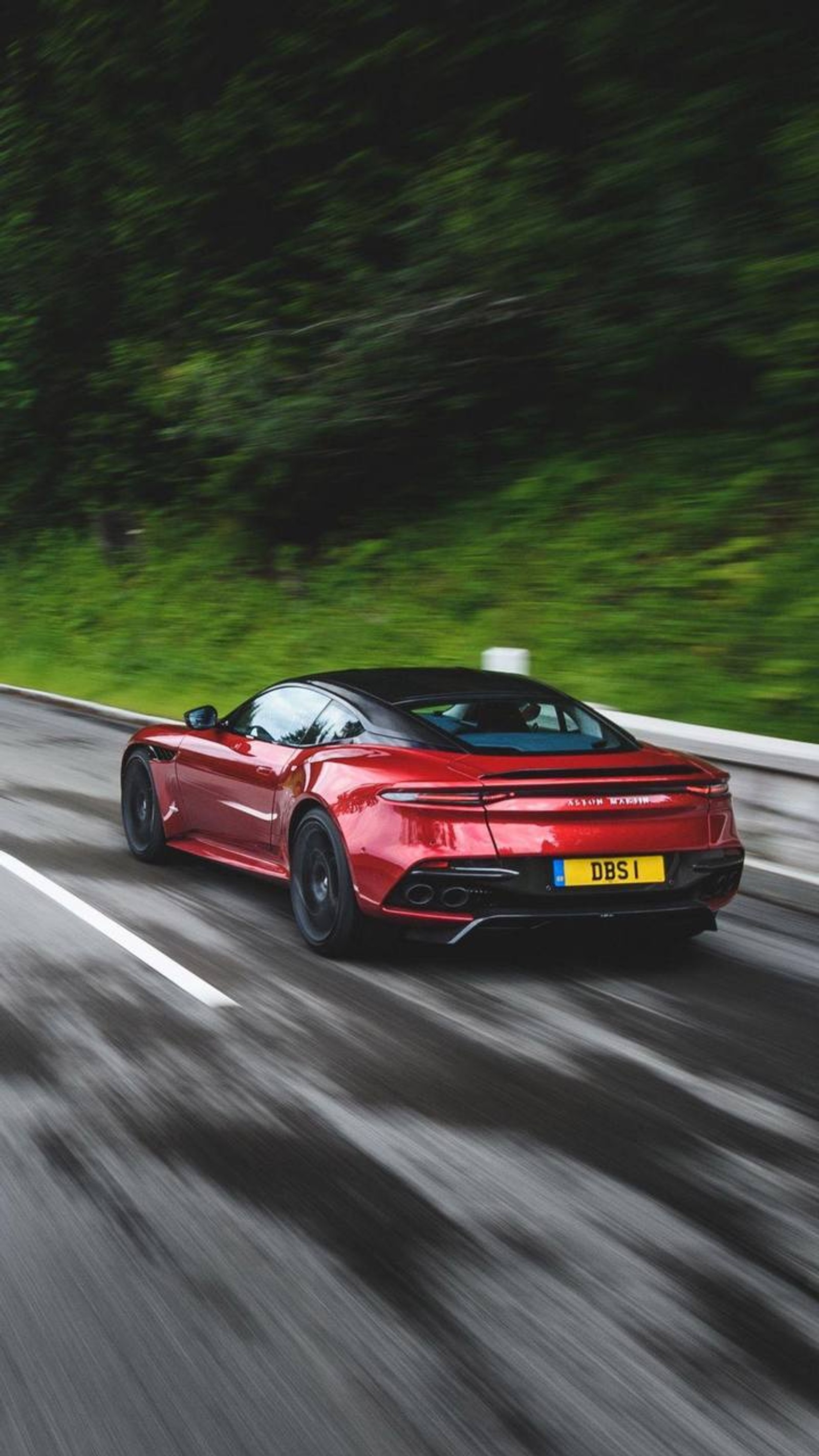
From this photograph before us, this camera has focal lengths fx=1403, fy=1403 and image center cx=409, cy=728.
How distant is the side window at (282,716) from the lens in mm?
6461

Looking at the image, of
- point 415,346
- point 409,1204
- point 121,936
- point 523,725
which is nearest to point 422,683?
point 523,725

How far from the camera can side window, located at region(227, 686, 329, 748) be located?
6461mm

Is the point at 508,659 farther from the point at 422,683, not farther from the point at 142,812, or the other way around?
the point at 422,683

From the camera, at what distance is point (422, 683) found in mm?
6289

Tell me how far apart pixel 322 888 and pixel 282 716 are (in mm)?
1184

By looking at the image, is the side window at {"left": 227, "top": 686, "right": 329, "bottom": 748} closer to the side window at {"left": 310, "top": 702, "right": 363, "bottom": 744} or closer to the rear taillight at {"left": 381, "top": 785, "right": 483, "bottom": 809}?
the side window at {"left": 310, "top": 702, "right": 363, "bottom": 744}

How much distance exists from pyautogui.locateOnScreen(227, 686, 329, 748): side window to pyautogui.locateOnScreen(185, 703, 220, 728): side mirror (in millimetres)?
90

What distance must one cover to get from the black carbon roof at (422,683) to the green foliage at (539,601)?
5298 millimetres

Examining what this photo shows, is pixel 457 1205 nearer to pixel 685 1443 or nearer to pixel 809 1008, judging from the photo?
pixel 685 1443

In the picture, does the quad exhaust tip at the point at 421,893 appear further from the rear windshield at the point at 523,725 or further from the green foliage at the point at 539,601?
the green foliage at the point at 539,601

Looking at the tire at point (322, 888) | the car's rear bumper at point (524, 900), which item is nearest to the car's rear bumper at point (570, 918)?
the car's rear bumper at point (524, 900)

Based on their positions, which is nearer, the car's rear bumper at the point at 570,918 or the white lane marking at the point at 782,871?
the car's rear bumper at the point at 570,918

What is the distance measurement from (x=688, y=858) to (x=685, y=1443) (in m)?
3.16

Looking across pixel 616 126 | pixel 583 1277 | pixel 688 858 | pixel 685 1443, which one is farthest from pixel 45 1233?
pixel 616 126
